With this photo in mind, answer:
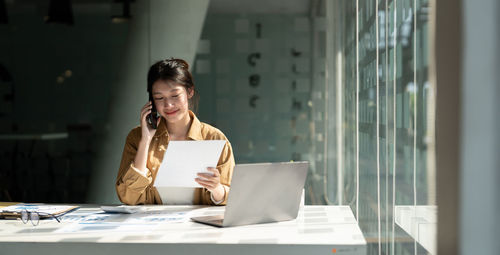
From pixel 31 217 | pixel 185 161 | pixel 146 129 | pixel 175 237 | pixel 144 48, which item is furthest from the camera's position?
pixel 144 48

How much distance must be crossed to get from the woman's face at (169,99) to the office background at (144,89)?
65.7 inches

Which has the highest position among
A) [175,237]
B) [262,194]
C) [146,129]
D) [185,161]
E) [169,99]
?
[169,99]

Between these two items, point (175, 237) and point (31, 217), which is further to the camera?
point (31, 217)

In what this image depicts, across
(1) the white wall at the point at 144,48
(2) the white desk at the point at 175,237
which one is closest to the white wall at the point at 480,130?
(2) the white desk at the point at 175,237

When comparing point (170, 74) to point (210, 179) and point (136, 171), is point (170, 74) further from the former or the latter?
point (210, 179)

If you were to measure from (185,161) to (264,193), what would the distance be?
1.39 feet

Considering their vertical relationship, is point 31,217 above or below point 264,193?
below

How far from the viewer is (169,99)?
9.62ft

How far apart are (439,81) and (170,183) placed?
1.37 meters

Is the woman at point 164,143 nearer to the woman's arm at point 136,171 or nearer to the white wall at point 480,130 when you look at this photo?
the woman's arm at point 136,171

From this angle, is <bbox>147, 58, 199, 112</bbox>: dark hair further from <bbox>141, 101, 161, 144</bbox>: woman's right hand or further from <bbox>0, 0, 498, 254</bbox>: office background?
<bbox>0, 0, 498, 254</bbox>: office background

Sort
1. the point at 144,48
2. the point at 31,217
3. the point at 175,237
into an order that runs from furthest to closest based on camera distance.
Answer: the point at 144,48
the point at 31,217
the point at 175,237

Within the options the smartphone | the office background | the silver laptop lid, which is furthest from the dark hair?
the office background

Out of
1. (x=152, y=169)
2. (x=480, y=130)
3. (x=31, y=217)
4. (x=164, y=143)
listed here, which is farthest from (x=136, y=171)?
(x=480, y=130)
